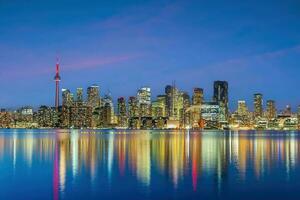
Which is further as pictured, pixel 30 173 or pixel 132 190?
pixel 30 173

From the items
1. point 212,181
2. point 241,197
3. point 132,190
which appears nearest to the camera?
point 241,197

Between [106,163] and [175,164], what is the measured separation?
8.25 metres

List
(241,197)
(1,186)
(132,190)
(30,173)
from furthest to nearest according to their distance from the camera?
(30,173) → (1,186) → (132,190) → (241,197)

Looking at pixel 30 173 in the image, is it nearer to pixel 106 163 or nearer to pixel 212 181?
pixel 106 163

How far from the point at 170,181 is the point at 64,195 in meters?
10.6

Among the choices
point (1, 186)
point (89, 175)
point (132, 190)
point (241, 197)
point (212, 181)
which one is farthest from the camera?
point (89, 175)

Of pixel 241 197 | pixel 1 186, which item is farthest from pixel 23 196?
pixel 241 197

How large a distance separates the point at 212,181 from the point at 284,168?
1573 cm

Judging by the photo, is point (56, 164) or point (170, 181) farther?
point (56, 164)

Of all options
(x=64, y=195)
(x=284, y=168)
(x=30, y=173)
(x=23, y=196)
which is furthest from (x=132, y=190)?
(x=284, y=168)

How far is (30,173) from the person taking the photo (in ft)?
159

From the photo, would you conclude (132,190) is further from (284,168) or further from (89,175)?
(284,168)

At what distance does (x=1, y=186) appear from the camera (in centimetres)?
3906

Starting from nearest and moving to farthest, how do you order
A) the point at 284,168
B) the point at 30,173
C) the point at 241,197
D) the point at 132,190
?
the point at 241,197 → the point at 132,190 → the point at 30,173 → the point at 284,168
